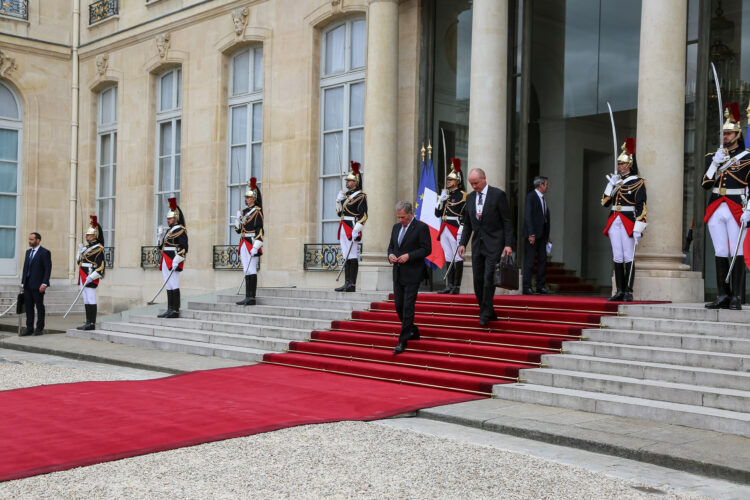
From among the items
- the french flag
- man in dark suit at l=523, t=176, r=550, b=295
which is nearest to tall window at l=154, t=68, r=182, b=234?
the french flag

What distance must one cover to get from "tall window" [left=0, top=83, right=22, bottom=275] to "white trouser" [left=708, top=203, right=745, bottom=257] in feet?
56.4

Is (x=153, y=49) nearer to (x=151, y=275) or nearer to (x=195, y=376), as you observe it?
(x=151, y=275)

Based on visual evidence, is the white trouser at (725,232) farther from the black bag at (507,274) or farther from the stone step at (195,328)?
the stone step at (195,328)

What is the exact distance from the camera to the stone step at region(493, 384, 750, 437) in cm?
636

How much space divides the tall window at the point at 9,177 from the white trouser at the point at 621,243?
1580 centimetres

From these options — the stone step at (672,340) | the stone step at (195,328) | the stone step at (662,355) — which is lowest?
the stone step at (195,328)

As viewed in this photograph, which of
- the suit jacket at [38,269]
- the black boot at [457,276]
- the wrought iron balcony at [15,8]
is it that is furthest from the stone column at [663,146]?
the wrought iron balcony at [15,8]

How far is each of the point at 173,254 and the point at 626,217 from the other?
7.21 meters

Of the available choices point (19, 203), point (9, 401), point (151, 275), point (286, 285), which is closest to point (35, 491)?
point (9, 401)

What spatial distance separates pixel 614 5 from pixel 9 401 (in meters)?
10.4

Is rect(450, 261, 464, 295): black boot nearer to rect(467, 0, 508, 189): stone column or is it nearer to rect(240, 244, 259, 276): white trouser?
rect(467, 0, 508, 189): stone column

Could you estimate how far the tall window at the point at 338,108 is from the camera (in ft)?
52.3

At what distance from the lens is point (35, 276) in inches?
556

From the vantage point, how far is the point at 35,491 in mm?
4781
